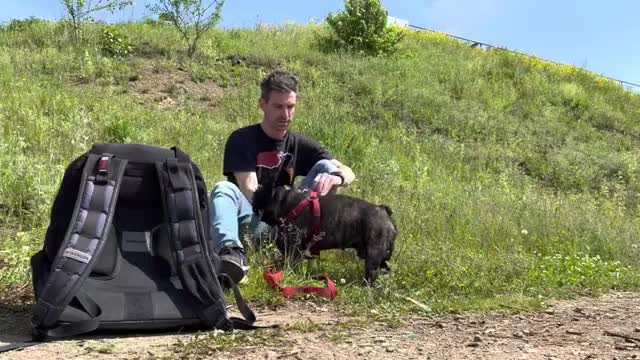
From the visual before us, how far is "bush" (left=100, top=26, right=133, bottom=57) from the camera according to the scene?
12.6m

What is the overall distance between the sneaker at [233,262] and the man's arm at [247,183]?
652 mm

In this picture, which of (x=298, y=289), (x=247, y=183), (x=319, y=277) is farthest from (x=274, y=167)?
(x=298, y=289)

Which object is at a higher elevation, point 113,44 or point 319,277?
point 113,44

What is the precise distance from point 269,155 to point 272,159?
4cm

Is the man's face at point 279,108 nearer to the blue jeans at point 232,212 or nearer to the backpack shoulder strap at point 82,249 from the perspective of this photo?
the blue jeans at point 232,212

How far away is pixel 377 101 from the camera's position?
41.0ft

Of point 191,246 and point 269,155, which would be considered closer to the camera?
point 191,246

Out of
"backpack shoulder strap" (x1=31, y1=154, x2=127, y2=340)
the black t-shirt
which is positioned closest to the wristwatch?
the black t-shirt

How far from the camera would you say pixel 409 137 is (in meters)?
11.1

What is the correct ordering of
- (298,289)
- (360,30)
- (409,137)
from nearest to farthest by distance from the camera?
(298,289)
(409,137)
(360,30)

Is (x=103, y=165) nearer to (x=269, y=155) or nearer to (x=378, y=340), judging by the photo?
(x=378, y=340)

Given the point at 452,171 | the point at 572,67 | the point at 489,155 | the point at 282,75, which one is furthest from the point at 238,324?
the point at 572,67

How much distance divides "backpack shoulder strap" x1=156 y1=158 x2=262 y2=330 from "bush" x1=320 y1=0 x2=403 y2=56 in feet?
41.2

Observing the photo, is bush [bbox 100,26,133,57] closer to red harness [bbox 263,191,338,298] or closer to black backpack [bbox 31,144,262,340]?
red harness [bbox 263,191,338,298]
